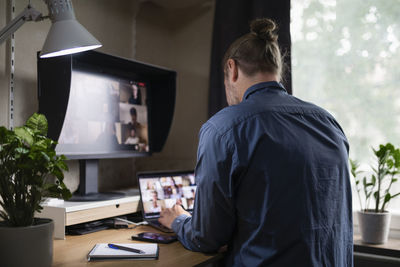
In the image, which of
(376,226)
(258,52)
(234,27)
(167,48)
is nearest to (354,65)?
(234,27)

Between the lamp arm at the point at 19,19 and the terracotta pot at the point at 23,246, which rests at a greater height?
the lamp arm at the point at 19,19

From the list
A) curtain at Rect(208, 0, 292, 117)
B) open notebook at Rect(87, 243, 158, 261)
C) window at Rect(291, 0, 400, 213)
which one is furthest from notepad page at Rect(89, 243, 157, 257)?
window at Rect(291, 0, 400, 213)

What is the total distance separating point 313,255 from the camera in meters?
1.04

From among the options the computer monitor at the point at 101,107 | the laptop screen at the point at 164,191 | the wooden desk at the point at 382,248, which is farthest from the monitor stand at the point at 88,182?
the wooden desk at the point at 382,248

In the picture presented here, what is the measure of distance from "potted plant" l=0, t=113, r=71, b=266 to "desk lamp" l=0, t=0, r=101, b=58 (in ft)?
0.99

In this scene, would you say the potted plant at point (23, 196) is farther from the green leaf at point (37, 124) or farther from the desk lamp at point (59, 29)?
the desk lamp at point (59, 29)

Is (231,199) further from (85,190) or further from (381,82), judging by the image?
(381,82)

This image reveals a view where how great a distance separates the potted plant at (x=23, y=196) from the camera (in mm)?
935

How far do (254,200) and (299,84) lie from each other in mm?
1106

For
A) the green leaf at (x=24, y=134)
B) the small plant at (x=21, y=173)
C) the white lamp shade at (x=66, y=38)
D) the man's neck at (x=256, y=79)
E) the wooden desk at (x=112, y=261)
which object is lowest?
the wooden desk at (x=112, y=261)

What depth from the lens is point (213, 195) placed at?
1.07 meters

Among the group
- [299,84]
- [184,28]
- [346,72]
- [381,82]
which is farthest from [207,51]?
[381,82]

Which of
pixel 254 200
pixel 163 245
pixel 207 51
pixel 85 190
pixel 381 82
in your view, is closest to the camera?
pixel 254 200

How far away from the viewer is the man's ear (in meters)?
1.24
